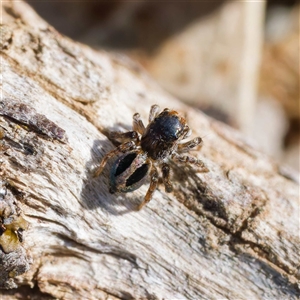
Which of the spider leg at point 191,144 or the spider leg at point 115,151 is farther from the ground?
the spider leg at point 191,144

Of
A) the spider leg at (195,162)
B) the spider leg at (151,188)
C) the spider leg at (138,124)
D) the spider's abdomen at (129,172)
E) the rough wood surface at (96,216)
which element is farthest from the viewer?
the spider leg at (138,124)

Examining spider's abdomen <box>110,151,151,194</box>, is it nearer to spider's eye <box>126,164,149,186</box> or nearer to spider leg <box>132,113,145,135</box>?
spider's eye <box>126,164,149,186</box>

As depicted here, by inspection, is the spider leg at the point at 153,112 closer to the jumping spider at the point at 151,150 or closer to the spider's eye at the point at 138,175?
the jumping spider at the point at 151,150

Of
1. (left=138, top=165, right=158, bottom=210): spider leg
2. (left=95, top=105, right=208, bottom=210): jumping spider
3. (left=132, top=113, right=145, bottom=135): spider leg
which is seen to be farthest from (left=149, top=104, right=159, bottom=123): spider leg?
(left=138, top=165, right=158, bottom=210): spider leg

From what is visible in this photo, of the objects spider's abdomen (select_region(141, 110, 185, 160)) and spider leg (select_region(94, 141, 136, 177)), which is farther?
spider's abdomen (select_region(141, 110, 185, 160))

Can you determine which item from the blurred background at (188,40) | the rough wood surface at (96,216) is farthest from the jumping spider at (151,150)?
the blurred background at (188,40)

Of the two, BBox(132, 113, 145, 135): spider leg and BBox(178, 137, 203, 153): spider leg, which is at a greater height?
BBox(178, 137, 203, 153): spider leg

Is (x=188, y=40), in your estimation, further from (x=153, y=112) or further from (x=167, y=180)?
(x=167, y=180)

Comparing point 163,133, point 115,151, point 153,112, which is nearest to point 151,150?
point 163,133
